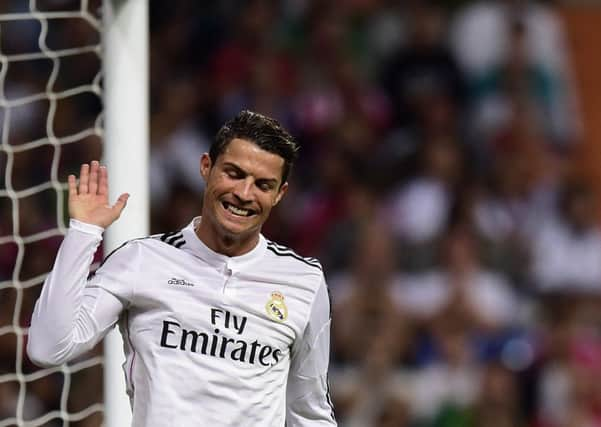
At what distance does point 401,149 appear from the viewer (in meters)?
7.49

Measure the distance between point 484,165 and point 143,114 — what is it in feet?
12.4

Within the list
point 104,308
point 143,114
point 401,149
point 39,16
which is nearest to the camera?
point 104,308

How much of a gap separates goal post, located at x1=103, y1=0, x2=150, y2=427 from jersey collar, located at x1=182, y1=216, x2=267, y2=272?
834mm

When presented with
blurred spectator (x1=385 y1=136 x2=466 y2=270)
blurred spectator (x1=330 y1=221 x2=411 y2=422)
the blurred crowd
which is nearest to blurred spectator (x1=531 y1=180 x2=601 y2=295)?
the blurred crowd

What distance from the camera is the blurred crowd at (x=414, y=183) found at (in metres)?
6.64

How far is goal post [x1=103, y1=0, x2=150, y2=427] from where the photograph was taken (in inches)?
159

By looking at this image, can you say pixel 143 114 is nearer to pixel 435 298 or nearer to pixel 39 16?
pixel 39 16

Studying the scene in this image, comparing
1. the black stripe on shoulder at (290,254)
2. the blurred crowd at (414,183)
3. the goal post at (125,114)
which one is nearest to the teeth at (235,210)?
the black stripe on shoulder at (290,254)

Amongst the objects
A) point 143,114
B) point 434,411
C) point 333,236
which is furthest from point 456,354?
point 143,114

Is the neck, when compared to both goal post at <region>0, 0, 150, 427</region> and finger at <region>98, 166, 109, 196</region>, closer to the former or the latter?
finger at <region>98, 166, 109, 196</region>

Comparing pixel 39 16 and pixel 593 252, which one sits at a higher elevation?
pixel 39 16

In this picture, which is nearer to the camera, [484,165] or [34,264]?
[34,264]

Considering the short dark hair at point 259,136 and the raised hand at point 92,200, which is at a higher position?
the short dark hair at point 259,136

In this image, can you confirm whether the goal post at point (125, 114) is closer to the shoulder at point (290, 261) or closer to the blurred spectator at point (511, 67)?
the shoulder at point (290, 261)
